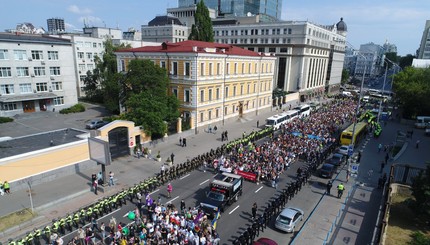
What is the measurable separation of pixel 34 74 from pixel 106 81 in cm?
1362

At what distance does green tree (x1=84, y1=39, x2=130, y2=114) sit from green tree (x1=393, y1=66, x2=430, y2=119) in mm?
50399

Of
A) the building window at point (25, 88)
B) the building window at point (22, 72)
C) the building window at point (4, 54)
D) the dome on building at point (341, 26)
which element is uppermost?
the dome on building at point (341, 26)

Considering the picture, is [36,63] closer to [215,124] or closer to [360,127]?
[215,124]

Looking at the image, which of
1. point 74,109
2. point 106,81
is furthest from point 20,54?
point 106,81

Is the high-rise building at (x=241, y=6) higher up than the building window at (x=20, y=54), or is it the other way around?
the high-rise building at (x=241, y=6)

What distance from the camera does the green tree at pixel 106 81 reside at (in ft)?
135

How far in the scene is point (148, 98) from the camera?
3206 centimetres

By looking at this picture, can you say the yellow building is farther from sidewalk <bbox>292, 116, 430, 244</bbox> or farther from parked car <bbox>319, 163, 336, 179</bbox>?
sidewalk <bbox>292, 116, 430, 244</bbox>

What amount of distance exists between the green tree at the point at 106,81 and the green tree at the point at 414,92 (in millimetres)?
50399

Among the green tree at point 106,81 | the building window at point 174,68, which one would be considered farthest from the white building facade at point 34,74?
the building window at point 174,68

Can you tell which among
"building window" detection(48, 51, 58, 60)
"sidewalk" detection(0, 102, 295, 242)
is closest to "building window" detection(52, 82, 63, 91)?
"building window" detection(48, 51, 58, 60)

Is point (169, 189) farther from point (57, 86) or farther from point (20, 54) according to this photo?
point (57, 86)

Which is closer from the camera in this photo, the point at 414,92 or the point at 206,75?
the point at 206,75

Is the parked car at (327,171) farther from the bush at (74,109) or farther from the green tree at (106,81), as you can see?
the bush at (74,109)
